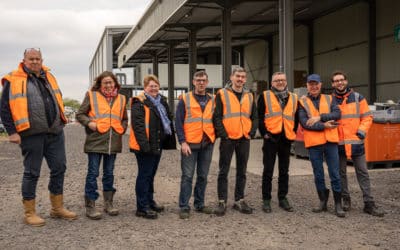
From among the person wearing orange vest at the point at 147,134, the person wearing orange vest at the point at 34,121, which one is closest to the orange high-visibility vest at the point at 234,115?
the person wearing orange vest at the point at 147,134

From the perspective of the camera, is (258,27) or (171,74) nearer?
(258,27)

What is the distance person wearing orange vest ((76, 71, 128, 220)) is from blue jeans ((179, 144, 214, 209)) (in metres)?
0.86

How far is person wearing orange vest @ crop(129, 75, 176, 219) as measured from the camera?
17.9ft

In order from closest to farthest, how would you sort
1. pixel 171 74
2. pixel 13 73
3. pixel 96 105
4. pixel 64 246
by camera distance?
pixel 64 246, pixel 13 73, pixel 96 105, pixel 171 74

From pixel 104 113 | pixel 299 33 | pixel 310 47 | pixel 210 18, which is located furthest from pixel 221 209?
pixel 299 33

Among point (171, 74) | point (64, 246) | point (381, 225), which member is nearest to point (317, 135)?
point (381, 225)

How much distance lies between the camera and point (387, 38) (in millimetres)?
19062

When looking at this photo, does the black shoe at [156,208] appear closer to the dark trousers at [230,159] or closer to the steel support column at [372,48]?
the dark trousers at [230,159]

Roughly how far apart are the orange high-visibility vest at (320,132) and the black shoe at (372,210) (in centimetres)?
92

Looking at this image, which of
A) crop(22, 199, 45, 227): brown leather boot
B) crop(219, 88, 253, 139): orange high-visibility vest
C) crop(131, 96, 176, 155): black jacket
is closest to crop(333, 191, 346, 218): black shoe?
crop(219, 88, 253, 139): orange high-visibility vest

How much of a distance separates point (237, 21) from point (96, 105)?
17983mm

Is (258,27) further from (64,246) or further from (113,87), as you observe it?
(64,246)

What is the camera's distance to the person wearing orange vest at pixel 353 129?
5.82 meters

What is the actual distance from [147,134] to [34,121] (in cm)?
130
